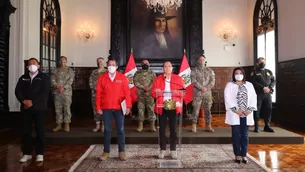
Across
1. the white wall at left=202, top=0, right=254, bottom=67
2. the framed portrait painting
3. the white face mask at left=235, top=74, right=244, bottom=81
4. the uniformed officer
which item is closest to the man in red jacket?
the white face mask at left=235, top=74, right=244, bottom=81

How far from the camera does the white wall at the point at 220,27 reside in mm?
8820

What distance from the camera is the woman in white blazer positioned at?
352cm

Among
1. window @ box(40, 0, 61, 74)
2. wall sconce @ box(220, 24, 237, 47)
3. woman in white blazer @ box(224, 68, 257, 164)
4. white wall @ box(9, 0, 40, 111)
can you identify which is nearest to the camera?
woman in white blazer @ box(224, 68, 257, 164)

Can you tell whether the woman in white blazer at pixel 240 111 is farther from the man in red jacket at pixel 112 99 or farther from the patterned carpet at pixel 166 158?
the man in red jacket at pixel 112 99

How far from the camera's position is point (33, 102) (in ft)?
11.9

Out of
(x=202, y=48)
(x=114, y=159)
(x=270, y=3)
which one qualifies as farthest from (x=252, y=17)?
(x=114, y=159)

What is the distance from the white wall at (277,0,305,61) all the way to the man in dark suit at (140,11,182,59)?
316 cm

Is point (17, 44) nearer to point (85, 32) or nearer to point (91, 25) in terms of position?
point (85, 32)

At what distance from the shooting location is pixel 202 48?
8688 mm

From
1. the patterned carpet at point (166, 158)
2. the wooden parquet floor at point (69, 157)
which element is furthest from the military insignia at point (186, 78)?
the wooden parquet floor at point (69, 157)

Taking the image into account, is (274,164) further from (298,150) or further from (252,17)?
(252,17)

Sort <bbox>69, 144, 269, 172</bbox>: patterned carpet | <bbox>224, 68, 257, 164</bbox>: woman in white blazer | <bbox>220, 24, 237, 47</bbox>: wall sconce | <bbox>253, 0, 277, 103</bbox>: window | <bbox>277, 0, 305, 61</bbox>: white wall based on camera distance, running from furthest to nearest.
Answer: <bbox>220, 24, 237, 47</bbox>: wall sconce
<bbox>253, 0, 277, 103</bbox>: window
<bbox>277, 0, 305, 61</bbox>: white wall
<bbox>224, 68, 257, 164</bbox>: woman in white blazer
<bbox>69, 144, 269, 172</bbox>: patterned carpet

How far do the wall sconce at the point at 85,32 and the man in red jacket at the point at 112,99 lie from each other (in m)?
5.23

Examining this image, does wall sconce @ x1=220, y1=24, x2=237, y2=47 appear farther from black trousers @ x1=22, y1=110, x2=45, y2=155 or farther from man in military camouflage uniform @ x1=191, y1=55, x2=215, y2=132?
black trousers @ x1=22, y1=110, x2=45, y2=155
